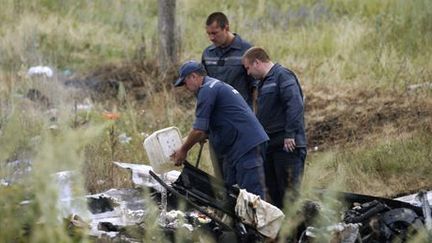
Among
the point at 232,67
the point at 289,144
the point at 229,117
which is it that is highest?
the point at 232,67

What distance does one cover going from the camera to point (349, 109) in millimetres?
12180

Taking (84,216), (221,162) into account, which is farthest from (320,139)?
(84,216)

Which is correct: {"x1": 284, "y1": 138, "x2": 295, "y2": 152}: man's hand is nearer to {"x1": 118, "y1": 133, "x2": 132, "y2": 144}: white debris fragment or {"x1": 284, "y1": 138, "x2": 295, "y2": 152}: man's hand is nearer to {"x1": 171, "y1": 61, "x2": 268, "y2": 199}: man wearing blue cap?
{"x1": 171, "y1": 61, "x2": 268, "y2": 199}: man wearing blue cap

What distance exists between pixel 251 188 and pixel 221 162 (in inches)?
26.9

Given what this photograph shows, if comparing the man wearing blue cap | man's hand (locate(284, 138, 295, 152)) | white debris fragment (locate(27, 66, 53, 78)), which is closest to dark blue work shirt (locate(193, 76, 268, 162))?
the man wearing blue cap

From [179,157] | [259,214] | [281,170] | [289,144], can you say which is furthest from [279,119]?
[259,214]

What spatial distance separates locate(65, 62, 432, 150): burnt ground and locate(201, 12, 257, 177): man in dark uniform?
2.93m

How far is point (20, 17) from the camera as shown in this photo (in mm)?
18703

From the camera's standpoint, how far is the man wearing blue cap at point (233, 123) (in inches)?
290

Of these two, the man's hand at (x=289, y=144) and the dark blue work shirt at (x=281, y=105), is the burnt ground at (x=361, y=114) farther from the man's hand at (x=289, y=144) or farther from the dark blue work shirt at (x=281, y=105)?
the man's hand at (x=289, y=144)

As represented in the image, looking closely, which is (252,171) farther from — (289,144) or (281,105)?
(281,105)

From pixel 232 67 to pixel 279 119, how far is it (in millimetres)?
728

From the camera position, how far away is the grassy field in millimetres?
9844

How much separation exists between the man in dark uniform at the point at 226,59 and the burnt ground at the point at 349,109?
9.63ft
